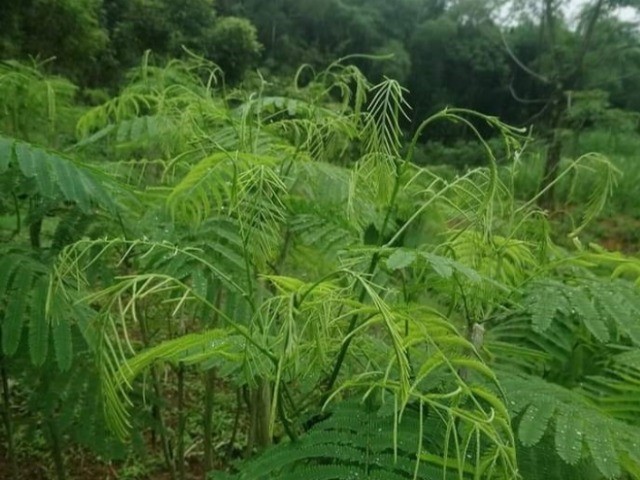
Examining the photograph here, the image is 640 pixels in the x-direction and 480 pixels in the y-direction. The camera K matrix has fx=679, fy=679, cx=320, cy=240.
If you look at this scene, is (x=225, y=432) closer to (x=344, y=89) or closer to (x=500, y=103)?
(x=344, y=89)

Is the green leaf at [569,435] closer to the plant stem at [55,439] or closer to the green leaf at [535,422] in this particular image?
the green leaf at [535,422]

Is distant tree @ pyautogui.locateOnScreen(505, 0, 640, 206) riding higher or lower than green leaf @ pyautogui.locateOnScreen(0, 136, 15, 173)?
higher

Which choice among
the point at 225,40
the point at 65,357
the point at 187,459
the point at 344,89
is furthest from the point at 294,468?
the point at 225,40

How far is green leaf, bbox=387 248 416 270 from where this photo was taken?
92 cm

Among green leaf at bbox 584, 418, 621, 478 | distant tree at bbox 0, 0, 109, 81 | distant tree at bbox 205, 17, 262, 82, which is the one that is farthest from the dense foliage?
distant tree at bbox 205, 17, 262, 82

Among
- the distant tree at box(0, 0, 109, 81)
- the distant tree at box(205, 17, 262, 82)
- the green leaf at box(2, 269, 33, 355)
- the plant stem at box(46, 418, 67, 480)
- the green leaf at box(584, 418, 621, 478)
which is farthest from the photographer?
the distant tree at box(205, 17, 262, 82)

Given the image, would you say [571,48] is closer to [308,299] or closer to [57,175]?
[57,175]

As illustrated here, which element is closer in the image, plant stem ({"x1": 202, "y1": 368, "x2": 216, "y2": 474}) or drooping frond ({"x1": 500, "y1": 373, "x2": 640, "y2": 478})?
drooping frond ({"x1": 500, "y1": 373, "x2": 640, "y2": 478})

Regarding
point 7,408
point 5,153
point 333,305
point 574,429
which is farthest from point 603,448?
point 7,408

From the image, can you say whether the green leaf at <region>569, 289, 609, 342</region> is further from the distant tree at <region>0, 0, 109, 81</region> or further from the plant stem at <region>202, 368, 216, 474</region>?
the distant tree at <region>0, 0, 109, 81</region>

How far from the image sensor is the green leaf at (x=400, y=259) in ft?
3.02

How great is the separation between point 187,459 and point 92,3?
7.15 meters

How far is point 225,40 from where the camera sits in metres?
10.7

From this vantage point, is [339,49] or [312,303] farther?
[339,49]
